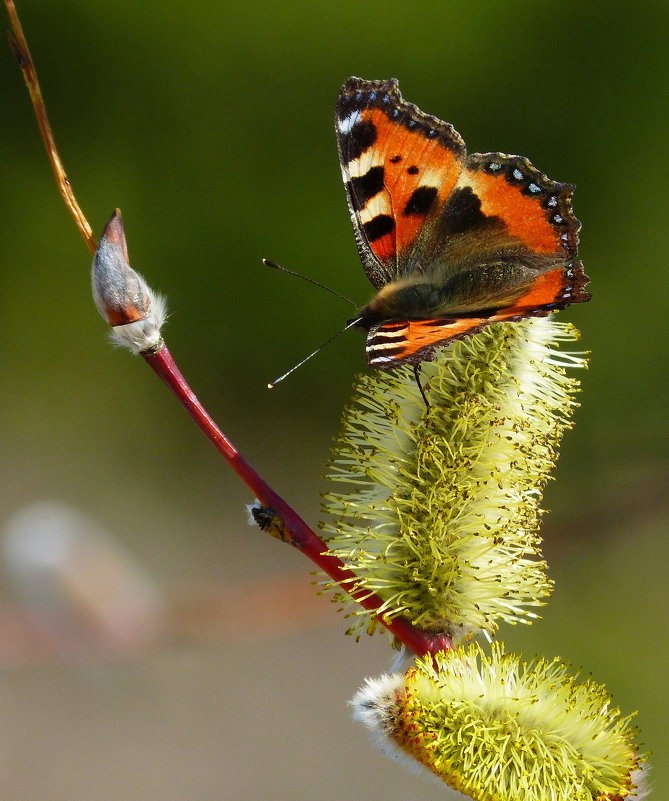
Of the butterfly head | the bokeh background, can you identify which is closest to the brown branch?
the butterfly head

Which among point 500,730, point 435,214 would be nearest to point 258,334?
point 435,214

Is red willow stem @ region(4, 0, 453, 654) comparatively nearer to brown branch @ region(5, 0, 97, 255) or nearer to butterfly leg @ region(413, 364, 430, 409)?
brown branch @ region(5, 0, 97, 255)

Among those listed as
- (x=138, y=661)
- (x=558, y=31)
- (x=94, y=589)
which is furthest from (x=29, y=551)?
(x=558, y=31)

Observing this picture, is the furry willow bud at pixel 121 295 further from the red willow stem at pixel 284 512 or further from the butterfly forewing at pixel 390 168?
the butterfly forewing at pixel 390 168

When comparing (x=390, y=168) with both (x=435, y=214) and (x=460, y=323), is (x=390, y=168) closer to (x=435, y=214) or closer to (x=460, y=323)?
(x=435, y=214)

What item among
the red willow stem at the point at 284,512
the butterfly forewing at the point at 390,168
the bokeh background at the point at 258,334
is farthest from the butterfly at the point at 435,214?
the bokeh background at the point at 258,334

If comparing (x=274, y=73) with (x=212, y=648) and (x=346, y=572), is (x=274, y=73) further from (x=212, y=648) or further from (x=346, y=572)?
(x=346, y=572)
